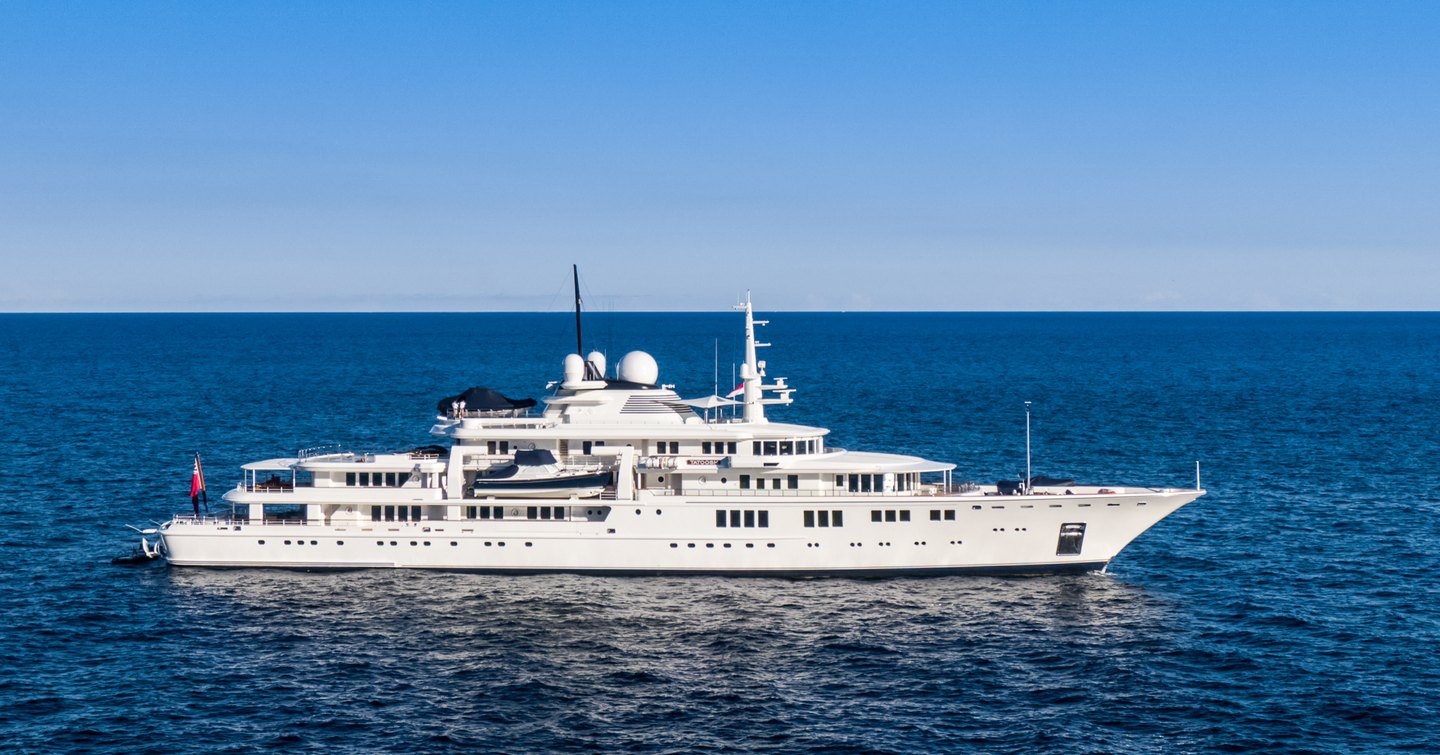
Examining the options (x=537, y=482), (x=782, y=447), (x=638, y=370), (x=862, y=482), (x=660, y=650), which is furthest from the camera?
(x=638, y=370)

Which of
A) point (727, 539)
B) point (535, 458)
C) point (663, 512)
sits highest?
point (535, 458)

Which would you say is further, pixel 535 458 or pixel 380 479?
pixel 380 479

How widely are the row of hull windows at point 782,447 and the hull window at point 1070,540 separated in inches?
401

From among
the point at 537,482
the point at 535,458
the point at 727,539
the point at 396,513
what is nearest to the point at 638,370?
the point at 535,458

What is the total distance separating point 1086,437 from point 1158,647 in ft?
153

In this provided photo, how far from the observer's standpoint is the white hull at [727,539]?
47.6 metres

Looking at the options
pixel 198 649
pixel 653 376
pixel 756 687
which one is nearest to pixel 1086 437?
pixel 653 376

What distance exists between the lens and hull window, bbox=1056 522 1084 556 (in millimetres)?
47781

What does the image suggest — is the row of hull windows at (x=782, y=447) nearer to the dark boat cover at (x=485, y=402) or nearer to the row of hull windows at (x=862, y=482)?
the row of hull windows at (x=862, y=482)

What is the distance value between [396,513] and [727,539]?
13.2 meters

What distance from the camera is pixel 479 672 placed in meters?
36.9

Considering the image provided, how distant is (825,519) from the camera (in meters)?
48.2

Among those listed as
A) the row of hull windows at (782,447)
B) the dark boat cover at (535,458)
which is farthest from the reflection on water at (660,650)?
the row of hull windows at (782,447)

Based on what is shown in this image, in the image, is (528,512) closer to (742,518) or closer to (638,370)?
(742,518)
